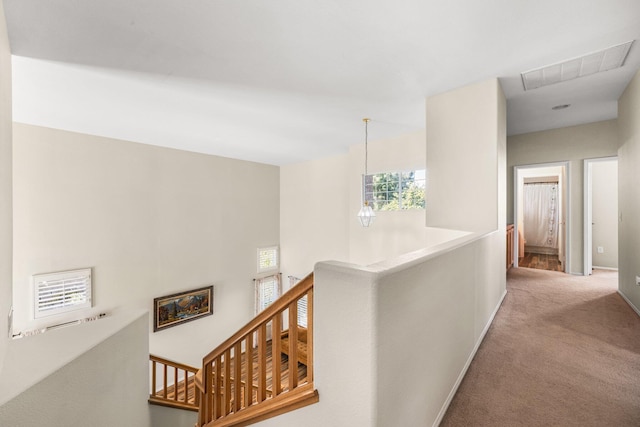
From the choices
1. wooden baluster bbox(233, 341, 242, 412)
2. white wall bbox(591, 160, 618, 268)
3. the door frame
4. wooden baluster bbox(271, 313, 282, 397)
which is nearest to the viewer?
wooden baluster bbox(271, 313, 282, 397)

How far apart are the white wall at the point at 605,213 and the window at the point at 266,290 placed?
22.6 ft

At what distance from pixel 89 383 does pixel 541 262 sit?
24.3ft

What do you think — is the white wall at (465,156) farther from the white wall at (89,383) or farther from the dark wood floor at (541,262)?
the white wall at (89,383)

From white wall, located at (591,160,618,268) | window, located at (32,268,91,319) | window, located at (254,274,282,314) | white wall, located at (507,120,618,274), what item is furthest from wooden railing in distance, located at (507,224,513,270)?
window, located at (32,268,91,319)

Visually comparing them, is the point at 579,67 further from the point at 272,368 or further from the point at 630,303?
the point at 272,368

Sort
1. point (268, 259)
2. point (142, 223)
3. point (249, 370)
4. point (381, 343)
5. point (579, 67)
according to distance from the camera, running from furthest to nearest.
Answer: point (268, 259) < point (142, 223) < point (579, 67) < point (249, 370) < point (381, 343)

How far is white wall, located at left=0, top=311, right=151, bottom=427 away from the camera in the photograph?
137cm

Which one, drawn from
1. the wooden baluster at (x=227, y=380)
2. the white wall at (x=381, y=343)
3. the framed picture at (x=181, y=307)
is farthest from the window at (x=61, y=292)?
the white wall at (x=381, y=343)

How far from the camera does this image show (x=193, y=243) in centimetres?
591

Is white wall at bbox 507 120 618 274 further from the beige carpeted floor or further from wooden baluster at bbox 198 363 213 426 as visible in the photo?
wooden baluster at bbox 198 363 213 426

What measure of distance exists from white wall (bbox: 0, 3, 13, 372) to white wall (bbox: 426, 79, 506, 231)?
12.4ft

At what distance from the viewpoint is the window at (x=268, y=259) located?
23.6 feet

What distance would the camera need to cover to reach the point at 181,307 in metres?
5.61

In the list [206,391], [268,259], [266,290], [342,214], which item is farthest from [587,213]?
[266,290]
